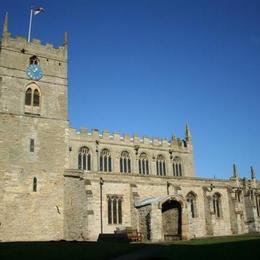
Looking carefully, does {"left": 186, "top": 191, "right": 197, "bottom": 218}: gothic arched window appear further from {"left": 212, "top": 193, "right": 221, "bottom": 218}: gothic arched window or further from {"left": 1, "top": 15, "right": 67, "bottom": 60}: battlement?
{"left": 1, "top": 15, "right": 67, "bottom": 60}: battlement

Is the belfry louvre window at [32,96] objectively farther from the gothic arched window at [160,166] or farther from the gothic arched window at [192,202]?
the gothic arched window at [160,166]

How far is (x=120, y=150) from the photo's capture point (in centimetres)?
4981

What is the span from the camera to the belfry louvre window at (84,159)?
46.5m

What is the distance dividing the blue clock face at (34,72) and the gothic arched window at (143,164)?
21.7 meters

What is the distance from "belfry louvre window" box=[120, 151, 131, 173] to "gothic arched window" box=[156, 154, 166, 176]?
482 cm

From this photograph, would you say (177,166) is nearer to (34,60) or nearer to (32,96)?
(32,96)

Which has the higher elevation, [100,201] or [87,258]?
[100,201]

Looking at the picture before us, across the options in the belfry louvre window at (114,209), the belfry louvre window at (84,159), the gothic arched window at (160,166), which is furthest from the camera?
the gothic arched window at (160,166)

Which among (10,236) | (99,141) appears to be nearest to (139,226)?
(10,236)

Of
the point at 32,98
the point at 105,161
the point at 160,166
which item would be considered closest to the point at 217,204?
the point at 160,166

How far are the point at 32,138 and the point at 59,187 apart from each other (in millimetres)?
5034

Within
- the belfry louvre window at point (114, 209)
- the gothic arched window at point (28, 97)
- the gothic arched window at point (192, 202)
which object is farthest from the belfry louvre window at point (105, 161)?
the gothic arched window at point (28, 97)

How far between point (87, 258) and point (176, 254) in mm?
3982

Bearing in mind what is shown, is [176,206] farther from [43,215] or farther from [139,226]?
[43,215]
